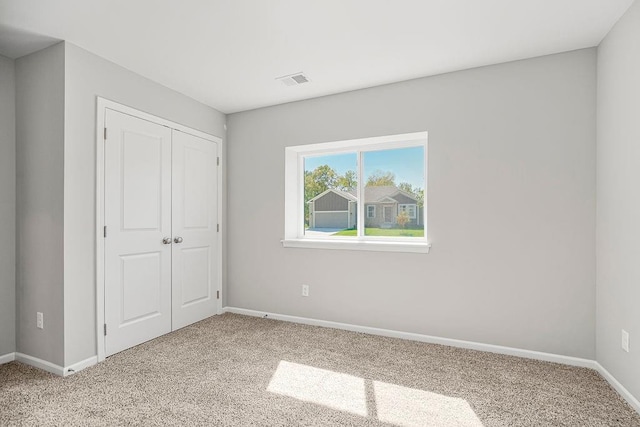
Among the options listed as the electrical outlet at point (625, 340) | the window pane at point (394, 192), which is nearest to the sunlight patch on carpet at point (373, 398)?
the electrical outlet at point (625, 340)

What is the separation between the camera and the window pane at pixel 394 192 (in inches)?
132

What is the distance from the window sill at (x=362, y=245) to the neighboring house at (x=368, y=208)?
24cm

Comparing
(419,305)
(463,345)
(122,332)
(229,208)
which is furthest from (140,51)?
(463,345)

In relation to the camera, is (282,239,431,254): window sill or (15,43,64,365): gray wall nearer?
(15,43,64,365): gray wall

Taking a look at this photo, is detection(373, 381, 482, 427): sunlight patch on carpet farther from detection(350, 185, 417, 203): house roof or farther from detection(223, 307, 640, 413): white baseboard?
detection(350, 185, 417, 203): house roof

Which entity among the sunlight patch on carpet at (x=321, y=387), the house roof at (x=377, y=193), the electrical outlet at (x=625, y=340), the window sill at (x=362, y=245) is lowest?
the sunlight patch on carpet at (x=321, y=387)

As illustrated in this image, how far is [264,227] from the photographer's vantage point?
12.6 ft

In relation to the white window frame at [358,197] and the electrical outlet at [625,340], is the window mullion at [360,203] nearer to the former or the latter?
the white window frame at [358,197]

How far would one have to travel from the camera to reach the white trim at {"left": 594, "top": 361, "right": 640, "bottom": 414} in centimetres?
199

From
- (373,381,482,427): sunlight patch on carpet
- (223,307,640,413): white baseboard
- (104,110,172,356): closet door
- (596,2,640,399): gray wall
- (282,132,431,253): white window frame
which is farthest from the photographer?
(282,132,431,253): white window frame

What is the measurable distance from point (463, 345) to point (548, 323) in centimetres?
66

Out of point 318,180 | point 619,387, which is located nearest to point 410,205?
point 318,180

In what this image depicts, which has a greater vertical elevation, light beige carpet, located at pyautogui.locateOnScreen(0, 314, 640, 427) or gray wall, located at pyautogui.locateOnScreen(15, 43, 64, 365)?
gray wall, located at pyautogui.locateOnScreen(15, 43, 64, 365)

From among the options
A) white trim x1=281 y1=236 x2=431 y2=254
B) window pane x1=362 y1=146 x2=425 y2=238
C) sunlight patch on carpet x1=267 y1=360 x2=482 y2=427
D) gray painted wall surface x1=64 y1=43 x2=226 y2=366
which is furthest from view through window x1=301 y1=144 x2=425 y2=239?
gray painted wall surface x1=64 y1=43 x2=226 y2=366
